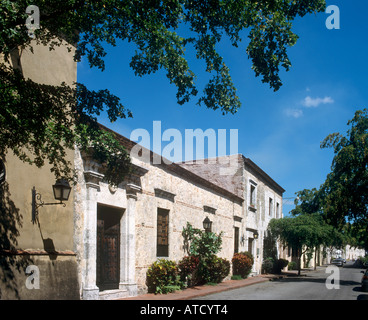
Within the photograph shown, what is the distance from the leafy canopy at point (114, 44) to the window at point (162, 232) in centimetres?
639

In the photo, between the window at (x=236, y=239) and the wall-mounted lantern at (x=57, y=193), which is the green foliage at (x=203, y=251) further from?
the wall-mounted lantern at (x=57, y=193)

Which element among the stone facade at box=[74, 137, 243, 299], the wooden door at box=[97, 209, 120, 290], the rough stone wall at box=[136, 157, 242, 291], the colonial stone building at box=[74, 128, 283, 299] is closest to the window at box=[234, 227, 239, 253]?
the colonial stone building at box=[74, 128, 283, 299]

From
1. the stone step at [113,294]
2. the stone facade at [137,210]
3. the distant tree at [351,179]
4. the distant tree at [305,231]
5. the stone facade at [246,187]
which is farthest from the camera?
the distant tree at [305,231]

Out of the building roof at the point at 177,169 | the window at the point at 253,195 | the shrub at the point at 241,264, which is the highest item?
the building roof at the point at 177,169

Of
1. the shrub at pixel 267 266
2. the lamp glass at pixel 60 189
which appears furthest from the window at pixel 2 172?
the shrub at pixel 267 266

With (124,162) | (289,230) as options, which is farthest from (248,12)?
(289,230)

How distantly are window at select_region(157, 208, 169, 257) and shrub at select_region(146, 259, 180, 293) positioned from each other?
0.82 m

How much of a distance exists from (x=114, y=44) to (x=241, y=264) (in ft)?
51.7

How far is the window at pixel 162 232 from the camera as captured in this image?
13938mm

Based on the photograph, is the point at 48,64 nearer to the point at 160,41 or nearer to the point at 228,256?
the point at 160,41

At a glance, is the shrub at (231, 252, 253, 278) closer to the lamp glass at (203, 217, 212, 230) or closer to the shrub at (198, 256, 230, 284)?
the shrub at (198, 256, 230, 284)

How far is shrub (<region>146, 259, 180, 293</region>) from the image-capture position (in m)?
12.6

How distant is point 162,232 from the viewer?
46.5 feet

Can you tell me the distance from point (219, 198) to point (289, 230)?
7.61 metres
